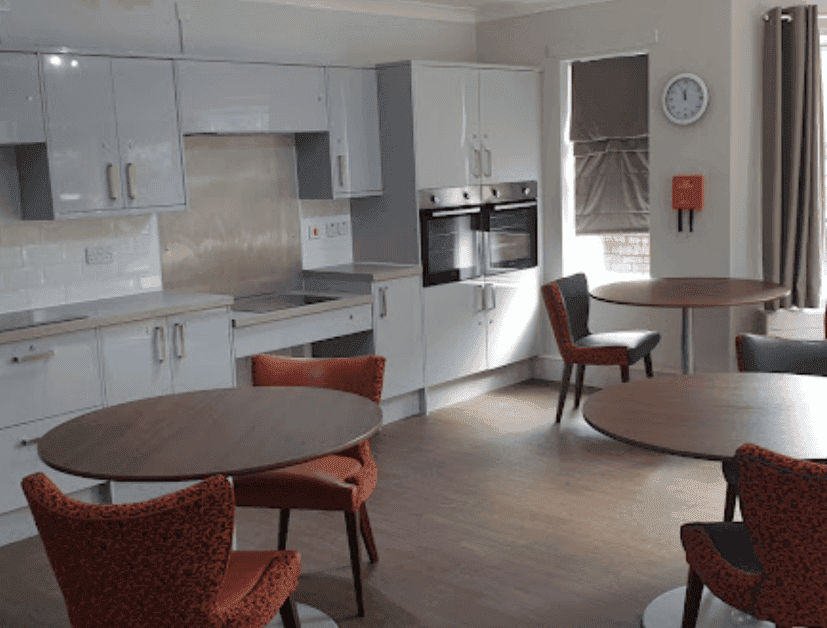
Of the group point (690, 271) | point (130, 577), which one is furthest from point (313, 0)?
point (130, 577)

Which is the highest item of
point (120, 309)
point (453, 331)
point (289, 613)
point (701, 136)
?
point (701, 136)

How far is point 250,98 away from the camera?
17.1 feet

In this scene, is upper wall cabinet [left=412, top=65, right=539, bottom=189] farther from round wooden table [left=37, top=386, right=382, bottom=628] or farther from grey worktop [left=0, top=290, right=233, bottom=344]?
round wooden table [left=37, top=386, right=382, bottom=628]

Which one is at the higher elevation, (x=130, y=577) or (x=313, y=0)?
(x=313, y=0)

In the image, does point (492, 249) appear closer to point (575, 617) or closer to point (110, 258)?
point (110, 258)

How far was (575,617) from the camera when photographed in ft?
11.1

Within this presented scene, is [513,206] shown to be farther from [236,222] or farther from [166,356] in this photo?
[166,356]

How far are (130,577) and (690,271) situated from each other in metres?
4.65

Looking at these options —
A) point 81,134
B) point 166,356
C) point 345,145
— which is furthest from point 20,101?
point 345,145

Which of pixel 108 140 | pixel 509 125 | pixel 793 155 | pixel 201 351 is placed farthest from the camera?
pixel 509 125

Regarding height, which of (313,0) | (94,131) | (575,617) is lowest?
(575,617)

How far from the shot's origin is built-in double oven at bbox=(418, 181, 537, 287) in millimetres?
6055

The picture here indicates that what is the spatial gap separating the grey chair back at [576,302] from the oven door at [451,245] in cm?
65

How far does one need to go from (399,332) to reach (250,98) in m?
1.66
